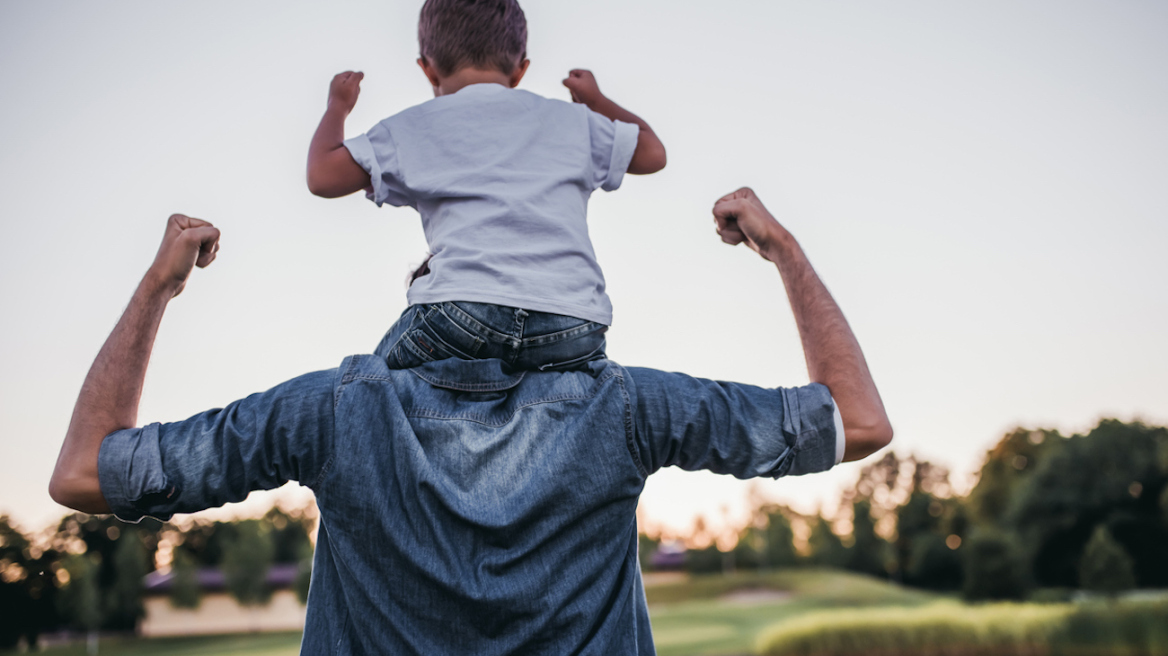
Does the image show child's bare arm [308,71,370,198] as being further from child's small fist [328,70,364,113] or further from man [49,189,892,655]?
man [49,189,892,655]

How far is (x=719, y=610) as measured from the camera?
4388 cm

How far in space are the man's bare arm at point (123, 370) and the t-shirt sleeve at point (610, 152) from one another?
80 centimetres

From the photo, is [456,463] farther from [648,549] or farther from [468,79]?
[648,549]

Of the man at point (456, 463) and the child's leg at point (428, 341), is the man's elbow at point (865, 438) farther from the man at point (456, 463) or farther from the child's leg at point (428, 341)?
the child's leg at point (428, 341)

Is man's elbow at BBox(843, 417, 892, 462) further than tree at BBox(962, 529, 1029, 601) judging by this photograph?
No

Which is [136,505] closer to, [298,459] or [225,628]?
[298,459]

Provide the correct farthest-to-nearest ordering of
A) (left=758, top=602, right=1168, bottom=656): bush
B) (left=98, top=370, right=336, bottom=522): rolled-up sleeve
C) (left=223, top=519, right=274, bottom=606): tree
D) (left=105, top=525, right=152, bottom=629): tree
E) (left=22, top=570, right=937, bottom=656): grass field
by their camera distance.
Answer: (left=223, top=519, right=274, bottom=606): tree, (left=22, top=570, right=937, bottom=656): grass field, (left=105, top=525, right=152, bottom=629): tree, (left=758, top=602, right=1168, bottom=656): bush, (left=98, top=370, right=336, bottom=522): rolled-up sleeve

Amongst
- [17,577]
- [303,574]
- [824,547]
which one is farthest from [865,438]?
[824,547]

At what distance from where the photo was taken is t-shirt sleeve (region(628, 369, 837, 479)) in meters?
1.46

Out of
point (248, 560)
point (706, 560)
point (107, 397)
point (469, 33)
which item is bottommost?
point (706, 560)

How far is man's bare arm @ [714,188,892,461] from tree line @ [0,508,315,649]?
15.4 metres

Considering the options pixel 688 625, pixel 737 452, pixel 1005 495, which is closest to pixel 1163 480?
pixel 1005 495

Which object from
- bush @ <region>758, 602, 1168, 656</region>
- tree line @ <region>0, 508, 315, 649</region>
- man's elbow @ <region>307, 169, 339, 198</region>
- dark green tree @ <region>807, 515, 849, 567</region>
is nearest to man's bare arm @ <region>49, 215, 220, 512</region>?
man's elbow @ <region>307, 169, 339, 198</region>

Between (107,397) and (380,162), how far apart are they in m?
0.65
